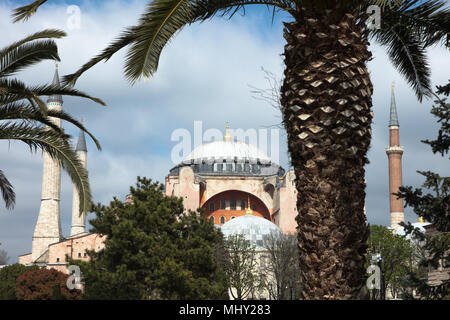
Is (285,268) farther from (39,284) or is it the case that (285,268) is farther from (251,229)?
(39,284)

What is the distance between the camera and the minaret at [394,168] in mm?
51094

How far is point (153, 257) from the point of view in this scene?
1919 centimetres

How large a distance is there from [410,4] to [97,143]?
537 cm

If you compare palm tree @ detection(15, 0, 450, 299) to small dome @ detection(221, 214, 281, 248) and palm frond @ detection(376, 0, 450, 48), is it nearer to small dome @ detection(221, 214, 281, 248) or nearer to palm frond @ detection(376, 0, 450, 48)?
palm frond @ detection(376, 0, 450, 48)

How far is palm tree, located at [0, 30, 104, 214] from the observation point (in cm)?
892

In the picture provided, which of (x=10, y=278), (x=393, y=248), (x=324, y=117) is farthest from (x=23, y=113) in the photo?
(x=10, y=278)

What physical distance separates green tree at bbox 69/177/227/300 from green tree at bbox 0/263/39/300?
19.8 meters

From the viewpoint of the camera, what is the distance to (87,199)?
379 inches

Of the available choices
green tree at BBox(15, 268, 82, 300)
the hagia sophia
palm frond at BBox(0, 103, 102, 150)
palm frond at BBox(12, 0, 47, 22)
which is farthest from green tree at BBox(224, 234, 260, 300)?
palm frond at BBox(12, 0, 47, 22)

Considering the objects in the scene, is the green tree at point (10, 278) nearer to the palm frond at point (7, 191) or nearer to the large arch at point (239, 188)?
the large arch at point (239, 188)

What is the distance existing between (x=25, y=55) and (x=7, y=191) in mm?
2567

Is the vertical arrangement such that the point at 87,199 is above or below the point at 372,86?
below

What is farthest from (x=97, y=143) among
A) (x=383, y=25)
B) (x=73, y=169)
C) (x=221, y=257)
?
(x=221, y=257)
